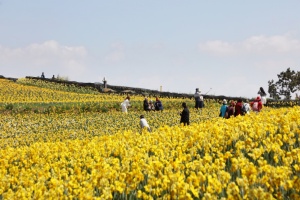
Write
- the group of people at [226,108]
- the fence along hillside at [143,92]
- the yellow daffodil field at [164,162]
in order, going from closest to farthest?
the yellow daffodil field at [164,162] → the group of people at [226,108] → the fence along hillside at [143,92]

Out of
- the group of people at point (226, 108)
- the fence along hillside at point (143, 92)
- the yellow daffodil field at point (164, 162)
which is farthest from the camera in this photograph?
the fence along hillside at point (143, 92)

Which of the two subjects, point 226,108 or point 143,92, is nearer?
point 226,108

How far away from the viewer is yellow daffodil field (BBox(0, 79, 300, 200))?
6.13 metres

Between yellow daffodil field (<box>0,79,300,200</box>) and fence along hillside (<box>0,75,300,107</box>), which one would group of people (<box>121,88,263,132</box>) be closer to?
yellow daffodil field (<box>0,79,300,200</box>)

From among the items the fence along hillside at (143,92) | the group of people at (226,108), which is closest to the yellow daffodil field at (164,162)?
the group of people at (226,108)

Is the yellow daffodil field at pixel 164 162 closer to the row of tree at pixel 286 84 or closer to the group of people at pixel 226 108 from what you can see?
the group of people at pixel 226 108

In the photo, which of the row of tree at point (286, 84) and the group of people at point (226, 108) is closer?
the group of people at point (226, 108)

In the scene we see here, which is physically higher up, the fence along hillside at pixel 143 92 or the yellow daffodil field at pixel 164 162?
the fence along hillside at pixel 143 92

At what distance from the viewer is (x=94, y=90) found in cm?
5966

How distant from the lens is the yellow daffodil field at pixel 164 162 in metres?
→ 6.13

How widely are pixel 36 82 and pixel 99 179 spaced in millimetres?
60117

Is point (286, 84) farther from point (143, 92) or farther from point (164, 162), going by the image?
point (164, 162)

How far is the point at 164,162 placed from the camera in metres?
7.97

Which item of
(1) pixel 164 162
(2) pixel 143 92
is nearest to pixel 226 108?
(1) pixel 164 162
